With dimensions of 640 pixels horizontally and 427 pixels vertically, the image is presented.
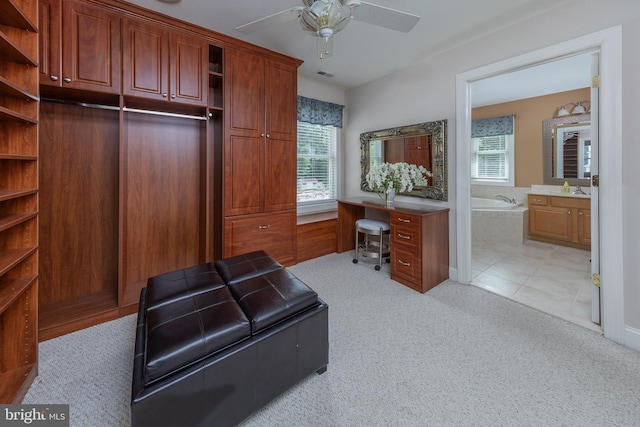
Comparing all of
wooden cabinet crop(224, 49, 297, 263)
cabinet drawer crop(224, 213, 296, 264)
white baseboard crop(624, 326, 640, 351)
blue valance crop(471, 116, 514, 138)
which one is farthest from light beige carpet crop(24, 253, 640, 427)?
blue valance crop(471, 116, 514, 138)

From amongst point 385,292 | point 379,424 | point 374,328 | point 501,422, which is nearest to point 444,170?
point 385,292

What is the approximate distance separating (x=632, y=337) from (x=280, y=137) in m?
3.36

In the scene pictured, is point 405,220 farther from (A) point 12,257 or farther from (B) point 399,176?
(A) point 12,257

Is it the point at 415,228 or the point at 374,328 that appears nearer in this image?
the point at 374,328

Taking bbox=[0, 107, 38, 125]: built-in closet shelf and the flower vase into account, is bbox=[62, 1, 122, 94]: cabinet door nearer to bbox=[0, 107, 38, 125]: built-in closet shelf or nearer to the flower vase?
bbox=[0, 107, 38, 125]: built-in closet shelf

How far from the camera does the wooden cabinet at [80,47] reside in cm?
184

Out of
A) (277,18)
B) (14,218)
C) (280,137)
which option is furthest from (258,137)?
(14,218)

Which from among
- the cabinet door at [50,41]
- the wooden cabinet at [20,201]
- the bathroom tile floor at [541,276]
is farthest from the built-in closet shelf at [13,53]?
the bathroom tile floor at [541,276]

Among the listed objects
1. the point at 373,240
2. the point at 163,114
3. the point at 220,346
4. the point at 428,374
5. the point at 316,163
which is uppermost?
the point at 163,114

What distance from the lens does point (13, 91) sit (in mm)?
1368

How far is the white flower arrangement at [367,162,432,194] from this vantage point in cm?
320

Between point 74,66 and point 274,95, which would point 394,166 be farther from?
point 74,66

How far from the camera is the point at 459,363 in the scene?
1709 millimetres

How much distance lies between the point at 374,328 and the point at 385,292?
0.68 meters
